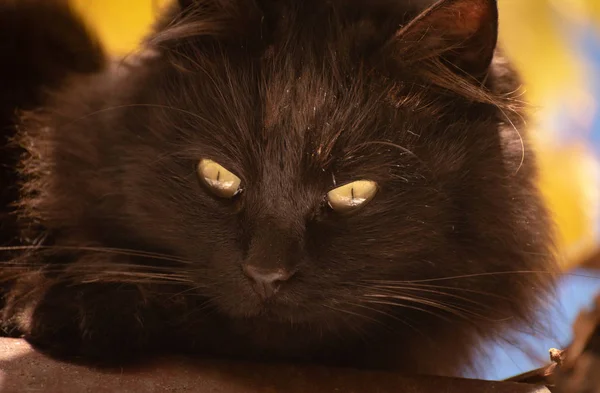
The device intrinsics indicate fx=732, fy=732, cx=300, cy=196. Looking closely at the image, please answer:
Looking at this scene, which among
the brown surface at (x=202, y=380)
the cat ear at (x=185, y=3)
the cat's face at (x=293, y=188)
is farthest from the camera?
the cat ear at (x=185, y=3)

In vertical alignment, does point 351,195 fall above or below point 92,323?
above

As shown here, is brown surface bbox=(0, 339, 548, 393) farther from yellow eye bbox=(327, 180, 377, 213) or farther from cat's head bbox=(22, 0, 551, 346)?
yellow eye bbox=(327, 180, 377, 213)

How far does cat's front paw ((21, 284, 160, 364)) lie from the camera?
3.85 ft

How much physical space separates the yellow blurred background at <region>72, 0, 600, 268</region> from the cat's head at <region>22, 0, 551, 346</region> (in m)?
0.24

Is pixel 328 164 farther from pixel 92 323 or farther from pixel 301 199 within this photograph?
pixel 92 323

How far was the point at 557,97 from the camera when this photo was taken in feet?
5.71

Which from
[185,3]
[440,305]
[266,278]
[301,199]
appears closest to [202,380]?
[266,278]


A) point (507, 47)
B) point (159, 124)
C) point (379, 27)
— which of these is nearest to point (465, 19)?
point (379, 27)

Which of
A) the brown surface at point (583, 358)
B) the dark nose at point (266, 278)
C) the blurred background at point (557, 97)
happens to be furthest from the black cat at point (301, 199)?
the brown surface at point (583, 358)

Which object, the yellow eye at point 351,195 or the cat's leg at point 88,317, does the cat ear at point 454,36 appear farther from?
the cat's leg at point 88,317

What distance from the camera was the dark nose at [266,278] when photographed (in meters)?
1.15

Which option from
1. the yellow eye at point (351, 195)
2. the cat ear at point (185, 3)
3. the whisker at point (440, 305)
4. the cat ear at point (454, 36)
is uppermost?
the cat ear at point (185, 3)

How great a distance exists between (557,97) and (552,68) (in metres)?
0.07

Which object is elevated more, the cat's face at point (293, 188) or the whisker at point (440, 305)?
the cat's face at point (293, 188)
